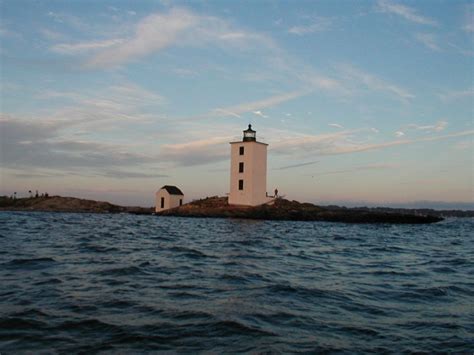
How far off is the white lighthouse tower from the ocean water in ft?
110

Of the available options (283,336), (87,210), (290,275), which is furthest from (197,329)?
(87,210)

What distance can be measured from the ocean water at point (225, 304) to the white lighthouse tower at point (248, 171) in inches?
1322

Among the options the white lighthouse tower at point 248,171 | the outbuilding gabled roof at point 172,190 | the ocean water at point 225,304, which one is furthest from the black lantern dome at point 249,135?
the ocean water at point 225,304

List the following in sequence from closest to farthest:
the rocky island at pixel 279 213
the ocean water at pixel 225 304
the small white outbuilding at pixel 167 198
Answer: the ocean water at pixel 225 304 → the rocky island at pixel 279 213 → the small white outbuilding at pixel 167 198

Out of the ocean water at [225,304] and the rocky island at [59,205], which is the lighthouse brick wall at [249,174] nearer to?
the rocky island at [59,205]

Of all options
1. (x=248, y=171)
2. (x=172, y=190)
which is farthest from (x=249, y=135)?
(x=172, y=190)

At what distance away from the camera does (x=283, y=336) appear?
19.8ft

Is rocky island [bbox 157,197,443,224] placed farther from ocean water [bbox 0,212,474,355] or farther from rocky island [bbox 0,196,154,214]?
ocean water [bbox 0,212,474,355]

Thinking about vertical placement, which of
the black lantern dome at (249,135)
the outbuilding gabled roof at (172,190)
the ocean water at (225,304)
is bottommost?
the ocean water at (225,304)

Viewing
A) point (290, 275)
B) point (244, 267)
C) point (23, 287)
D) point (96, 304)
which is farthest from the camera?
point (244, 267)

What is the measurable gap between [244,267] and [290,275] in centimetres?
141

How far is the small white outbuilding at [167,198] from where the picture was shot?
54.8m

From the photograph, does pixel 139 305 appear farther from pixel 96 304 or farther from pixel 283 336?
pixel 283 336

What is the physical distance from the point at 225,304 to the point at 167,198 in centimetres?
4790
